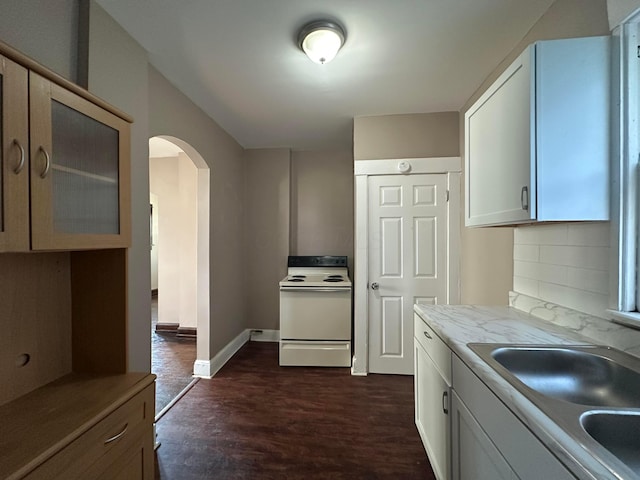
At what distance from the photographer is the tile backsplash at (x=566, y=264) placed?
114 cm

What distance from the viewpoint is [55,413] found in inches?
37.6

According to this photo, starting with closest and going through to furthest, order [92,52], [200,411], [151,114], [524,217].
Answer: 1. [524,217]
2. [92,52]
3. [151,114]
4. [200,411]

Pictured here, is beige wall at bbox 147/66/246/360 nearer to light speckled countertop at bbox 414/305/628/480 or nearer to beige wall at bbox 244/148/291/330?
beige wall at bbox 244/148/291/330

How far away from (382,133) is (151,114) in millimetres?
→ 1921

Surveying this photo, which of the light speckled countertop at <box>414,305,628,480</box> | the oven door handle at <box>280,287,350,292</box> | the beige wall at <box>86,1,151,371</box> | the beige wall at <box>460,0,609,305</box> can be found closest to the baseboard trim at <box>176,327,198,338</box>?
the oven door handle at <box>280,287,350,292</box>

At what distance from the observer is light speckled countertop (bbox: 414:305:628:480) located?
56 centimetres

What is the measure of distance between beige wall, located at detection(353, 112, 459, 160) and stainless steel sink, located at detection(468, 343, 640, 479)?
1994 millimetres

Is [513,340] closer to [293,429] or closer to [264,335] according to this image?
[293,429]

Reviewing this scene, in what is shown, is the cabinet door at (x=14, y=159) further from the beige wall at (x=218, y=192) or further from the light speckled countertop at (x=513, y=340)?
the light speckled countertop at (x=513, y=340)

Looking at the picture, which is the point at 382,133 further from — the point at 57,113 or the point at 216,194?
the point at 57,113

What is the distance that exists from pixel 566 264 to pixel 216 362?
2.87 m

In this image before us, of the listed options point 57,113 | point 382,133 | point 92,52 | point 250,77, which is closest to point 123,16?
point 92,52

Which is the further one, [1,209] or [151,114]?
[151,114]

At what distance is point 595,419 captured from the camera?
699 millimetres
